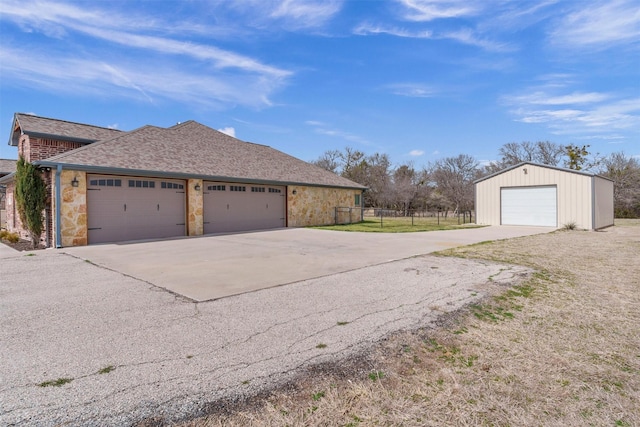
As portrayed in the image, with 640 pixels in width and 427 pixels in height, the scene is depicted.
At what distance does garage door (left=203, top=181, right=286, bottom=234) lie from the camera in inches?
566

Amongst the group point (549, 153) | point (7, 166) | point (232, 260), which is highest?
point (549, 153)

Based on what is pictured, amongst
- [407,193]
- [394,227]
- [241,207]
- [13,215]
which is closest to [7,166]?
[13,215]

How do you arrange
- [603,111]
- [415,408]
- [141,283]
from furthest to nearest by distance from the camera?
[603,111] → [141,283] → [415,408]

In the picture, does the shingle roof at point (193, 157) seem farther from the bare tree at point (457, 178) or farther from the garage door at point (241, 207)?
the bare tree at point (457, 178)

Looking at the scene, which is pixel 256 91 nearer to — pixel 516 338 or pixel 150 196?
pixel 150 196

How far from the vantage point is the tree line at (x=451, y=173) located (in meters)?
30.2

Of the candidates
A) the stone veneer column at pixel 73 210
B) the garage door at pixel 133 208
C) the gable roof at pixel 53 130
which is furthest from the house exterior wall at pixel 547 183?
the gable roof at pixel 53 130

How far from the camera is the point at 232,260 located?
780cm

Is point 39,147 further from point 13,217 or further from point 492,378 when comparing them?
point 492,378

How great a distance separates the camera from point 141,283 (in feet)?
18.3

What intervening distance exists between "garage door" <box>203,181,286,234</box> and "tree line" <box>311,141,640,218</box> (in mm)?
18246

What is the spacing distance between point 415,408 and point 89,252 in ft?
32.8

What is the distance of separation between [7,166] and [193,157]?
1636 centimetres

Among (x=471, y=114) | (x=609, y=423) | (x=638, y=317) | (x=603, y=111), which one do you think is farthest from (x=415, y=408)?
(x=603, y=111)
